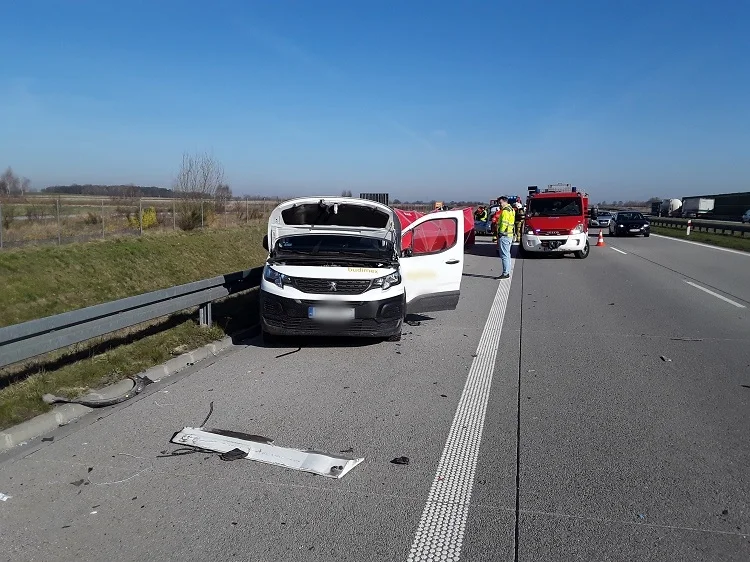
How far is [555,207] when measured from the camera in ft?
75.0

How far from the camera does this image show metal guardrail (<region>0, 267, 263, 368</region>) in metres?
5.88

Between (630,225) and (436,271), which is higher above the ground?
(436,271)

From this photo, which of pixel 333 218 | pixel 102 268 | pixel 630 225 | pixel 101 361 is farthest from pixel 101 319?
pixel 630 225

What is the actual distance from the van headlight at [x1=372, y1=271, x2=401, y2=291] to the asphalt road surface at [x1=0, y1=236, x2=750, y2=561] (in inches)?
33.3

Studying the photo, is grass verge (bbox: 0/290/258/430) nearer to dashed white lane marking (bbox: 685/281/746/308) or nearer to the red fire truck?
dashed white lane marking (bbox: 685/281/746/308)

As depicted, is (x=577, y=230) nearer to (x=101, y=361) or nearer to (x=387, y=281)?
(x=387, y=281)

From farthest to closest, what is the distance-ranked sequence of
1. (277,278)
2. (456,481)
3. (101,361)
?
(277,278) → (101,361) → (456,481)

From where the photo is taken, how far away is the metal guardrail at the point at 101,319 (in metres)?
5.88

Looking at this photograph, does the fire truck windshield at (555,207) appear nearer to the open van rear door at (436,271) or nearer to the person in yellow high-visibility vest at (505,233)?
the person in yellow high-visibility vest at (505,233)

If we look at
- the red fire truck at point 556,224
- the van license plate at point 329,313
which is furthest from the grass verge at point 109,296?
the red fire truck at point 556,224

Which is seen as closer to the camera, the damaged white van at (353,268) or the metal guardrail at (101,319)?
the metal guardrail at (101,319)

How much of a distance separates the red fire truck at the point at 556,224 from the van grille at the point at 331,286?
51.1 feet

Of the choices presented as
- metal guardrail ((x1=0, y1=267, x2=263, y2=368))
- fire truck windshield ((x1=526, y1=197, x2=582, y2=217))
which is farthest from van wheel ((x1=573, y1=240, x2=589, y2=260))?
metal guardrail ((x1=0, y1=267, x2=263, y2=368))

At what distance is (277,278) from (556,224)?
16.1 m
